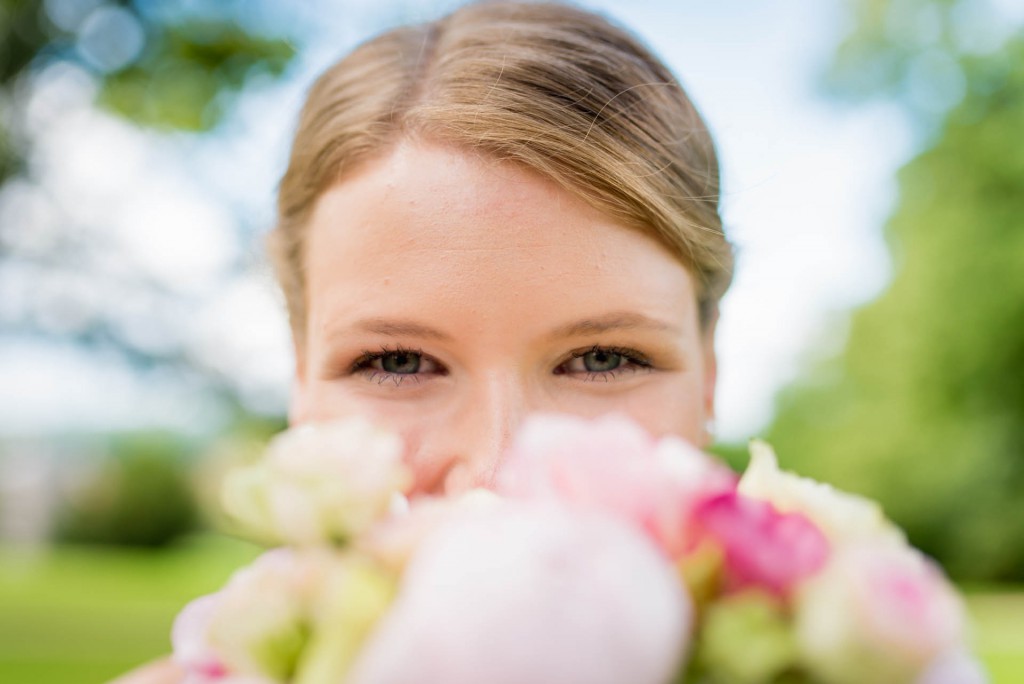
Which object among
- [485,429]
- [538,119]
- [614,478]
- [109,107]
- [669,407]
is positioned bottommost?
[614,478]

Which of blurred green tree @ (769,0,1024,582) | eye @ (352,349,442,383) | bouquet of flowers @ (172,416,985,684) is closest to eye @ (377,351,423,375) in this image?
eye @ (352,349,442,383)

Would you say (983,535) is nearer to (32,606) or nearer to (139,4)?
(32,606)

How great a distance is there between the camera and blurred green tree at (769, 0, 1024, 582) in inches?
880

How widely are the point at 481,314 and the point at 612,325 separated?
0.26 meters

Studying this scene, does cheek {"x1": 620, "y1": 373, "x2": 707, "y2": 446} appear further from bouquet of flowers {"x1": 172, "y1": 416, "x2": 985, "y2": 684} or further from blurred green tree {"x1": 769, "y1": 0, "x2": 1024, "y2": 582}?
blurred green tree {"x1": 769, "y1": 0, "x2": 1024, "y2": 582}

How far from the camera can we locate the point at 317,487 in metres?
0.76

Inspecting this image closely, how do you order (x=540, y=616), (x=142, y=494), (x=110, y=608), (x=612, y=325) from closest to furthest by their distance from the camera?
1. (x=540, y=616)
2. (x=612, y=325)
3. (x=110, y=608)
4. (x=142, y=494)

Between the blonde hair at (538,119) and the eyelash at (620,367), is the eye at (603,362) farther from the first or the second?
the blonde hair at (538,119)

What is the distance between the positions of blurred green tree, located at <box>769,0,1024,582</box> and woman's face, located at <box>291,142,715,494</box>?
72.2 ft

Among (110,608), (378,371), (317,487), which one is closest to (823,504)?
(317,487)

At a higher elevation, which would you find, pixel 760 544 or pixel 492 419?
pixel 492 419

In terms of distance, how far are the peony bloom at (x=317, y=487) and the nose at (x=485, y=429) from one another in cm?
104

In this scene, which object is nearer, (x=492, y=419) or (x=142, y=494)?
(x=492, y=419)

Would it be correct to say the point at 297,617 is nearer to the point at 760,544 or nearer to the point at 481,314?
the point at 760,544
